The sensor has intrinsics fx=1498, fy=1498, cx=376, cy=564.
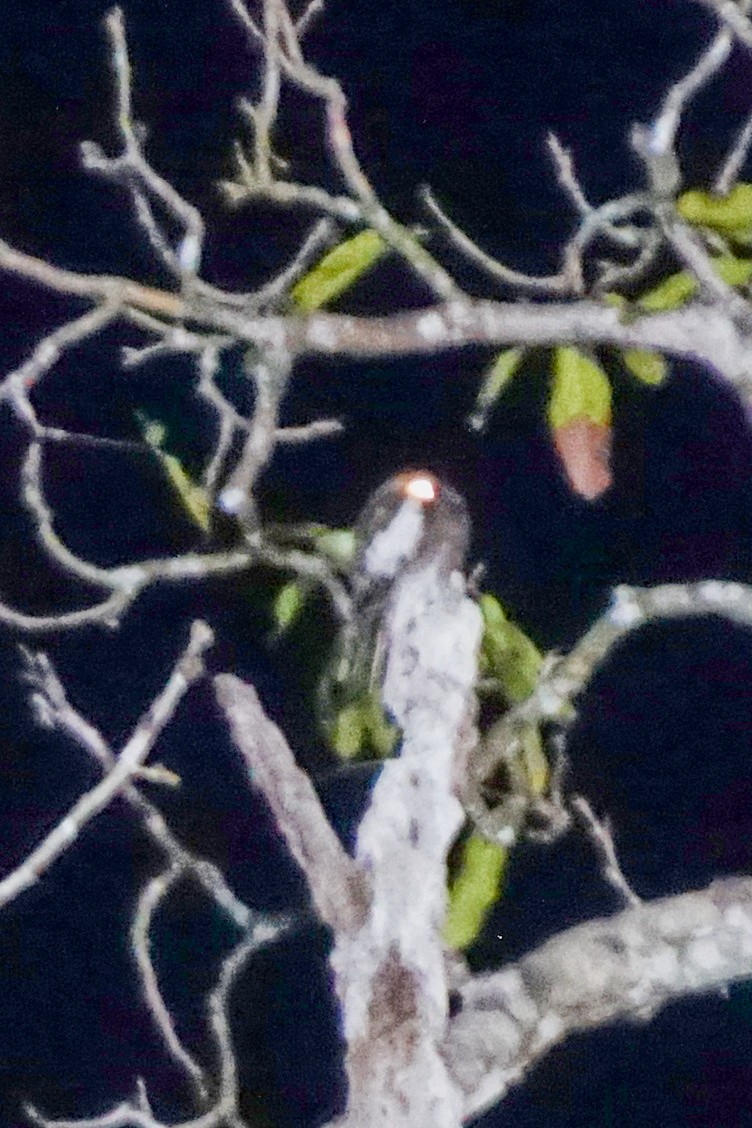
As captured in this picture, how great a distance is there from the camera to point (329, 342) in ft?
3.19

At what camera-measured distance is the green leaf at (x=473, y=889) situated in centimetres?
108

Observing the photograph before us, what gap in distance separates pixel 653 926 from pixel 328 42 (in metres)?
0.88

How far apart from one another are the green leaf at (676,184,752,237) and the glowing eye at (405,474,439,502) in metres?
0.27

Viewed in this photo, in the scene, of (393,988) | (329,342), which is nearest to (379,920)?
(393,988)

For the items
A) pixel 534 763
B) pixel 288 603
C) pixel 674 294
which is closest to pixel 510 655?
pixel 534 763

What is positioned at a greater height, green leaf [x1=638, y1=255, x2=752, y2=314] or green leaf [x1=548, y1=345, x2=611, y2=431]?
green leaf [x1=638, y1=255, x2=752, y2=314]

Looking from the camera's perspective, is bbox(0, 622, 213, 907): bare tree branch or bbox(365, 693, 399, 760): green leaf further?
bbox(365, 693, 399, 760): green leaf

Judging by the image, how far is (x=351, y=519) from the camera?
4.75 feet

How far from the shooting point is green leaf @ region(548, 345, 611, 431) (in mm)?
1066

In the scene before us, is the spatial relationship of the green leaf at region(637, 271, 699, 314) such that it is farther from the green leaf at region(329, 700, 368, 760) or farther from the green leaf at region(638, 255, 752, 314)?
the green leaf at region(329, 700, 368, 760)

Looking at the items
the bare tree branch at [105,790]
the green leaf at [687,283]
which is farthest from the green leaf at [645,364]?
the bare tree branch at [105,790]

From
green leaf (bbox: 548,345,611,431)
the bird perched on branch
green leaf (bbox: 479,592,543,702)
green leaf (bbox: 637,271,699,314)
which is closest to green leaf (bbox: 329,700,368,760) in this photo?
the bird perched on branch

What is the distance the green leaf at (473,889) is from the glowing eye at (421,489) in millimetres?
255

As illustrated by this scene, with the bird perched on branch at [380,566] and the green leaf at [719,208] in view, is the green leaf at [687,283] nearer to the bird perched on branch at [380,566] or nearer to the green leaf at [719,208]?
the green leaf at [719,208]
